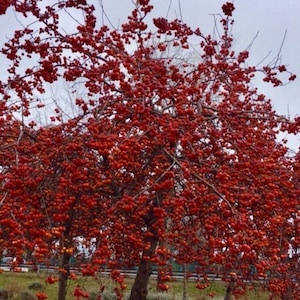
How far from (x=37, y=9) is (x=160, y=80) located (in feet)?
5.91

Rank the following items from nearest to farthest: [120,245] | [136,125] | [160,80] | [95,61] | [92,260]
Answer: [92,260]
[136,125]
[160,80]
[95,61]
[120,245]

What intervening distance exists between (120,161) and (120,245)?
237 centimetres

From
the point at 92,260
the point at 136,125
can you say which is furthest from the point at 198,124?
the point at 92,260

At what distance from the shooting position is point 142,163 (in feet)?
19.5

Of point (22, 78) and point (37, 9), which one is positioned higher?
point (37, 9)

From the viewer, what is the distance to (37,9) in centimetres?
602

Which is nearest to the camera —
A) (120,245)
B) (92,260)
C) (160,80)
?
(92,260)

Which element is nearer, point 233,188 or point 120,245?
point 233,188

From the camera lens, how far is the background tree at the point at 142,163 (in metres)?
4.85

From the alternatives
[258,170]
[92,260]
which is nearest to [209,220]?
[258,170]

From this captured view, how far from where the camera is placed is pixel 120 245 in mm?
6883

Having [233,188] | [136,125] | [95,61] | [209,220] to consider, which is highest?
[95,61]

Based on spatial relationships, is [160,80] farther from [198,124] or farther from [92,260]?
[92,260]

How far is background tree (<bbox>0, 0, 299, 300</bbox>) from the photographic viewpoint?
15.9 ft
